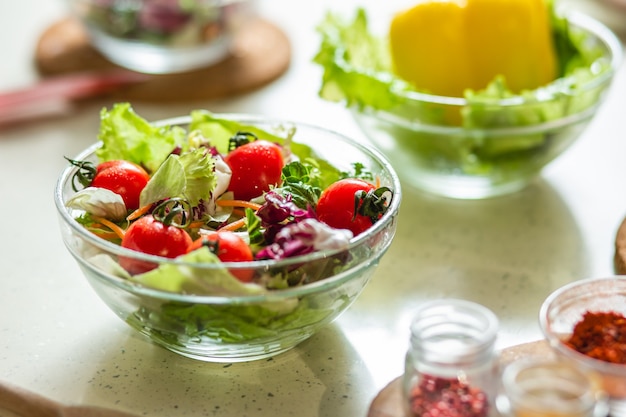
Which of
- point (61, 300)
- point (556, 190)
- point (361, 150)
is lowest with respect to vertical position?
point (61, 300)

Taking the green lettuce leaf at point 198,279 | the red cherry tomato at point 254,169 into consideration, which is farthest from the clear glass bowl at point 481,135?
the green lettuce leaf at point 198,279

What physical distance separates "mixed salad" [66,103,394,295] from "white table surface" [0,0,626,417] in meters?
0.14

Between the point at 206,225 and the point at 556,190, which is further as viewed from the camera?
the point at 556,190

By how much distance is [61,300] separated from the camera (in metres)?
1.19

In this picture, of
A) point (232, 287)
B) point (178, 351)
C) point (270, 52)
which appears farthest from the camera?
point (270, 52)

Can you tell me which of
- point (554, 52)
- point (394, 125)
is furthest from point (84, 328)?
point (554, 52)

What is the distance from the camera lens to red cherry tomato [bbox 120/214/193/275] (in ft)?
3.12

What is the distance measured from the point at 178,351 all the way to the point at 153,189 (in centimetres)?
18

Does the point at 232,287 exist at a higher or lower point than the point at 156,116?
higher

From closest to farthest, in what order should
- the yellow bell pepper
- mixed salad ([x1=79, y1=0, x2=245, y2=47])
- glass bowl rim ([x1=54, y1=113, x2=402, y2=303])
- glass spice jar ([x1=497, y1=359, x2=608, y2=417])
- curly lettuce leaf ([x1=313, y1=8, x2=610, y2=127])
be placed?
glass spice jar ([x1=497, y1=359, x2=608, y2=417]) → glass bowl rim ([x1=54, y1=113, x2=402, y2=303]) → curly lettuce leaf ([x1=313, y1=8, x2=610, y2=127]) → the yellow bell pepper → mixed salad ([x1=79, y1=0, x2=245, y2=47])

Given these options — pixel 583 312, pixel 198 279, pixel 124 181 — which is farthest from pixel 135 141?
pixel 583 312

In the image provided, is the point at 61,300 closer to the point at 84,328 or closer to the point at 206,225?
the point at 84,328

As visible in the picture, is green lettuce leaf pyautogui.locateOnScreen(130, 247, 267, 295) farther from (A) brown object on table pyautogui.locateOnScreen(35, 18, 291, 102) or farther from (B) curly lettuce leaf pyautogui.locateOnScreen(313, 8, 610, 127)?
(A) brown object on table pyautogui.locateOnScreen(35, 18, 291, 102)

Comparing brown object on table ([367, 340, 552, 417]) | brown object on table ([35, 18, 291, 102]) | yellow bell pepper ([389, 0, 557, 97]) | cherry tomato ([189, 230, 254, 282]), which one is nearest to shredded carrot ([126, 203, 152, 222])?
cherry tomato ([189, 230, 254, 282])
